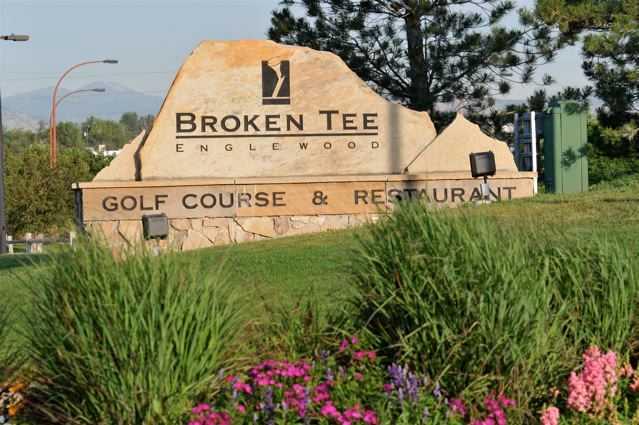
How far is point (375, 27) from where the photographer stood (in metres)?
28.9

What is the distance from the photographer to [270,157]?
729 inches

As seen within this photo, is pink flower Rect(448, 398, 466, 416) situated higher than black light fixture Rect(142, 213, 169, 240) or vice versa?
black light fixture Rect(142, 213, 169, 240)

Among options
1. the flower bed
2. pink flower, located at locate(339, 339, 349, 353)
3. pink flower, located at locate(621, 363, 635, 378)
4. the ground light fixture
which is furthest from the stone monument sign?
the flower bed

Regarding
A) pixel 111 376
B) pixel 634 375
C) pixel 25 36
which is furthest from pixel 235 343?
pixel 25 36

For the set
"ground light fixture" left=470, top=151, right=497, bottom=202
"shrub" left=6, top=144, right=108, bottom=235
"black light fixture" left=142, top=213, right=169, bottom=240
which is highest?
"ground light fixture" left=470, top=151, right=497, bottom=202

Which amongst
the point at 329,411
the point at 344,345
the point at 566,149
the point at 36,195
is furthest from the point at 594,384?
the point at 36,195

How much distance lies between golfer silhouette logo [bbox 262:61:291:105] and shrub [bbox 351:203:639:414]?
12.2 metres

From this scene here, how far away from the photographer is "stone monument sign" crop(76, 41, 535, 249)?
18.2 metres

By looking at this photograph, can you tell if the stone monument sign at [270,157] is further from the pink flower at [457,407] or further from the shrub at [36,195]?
the shrub at [36,195]

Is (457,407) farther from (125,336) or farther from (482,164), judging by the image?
(482,164)

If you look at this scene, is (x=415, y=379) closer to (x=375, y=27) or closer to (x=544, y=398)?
(x=544, y=398)

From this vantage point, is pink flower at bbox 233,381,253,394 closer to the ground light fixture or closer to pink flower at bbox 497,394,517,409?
pink flower at bbox 497,394,517,409

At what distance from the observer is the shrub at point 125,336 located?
5.32m

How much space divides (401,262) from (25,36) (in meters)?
22.3
